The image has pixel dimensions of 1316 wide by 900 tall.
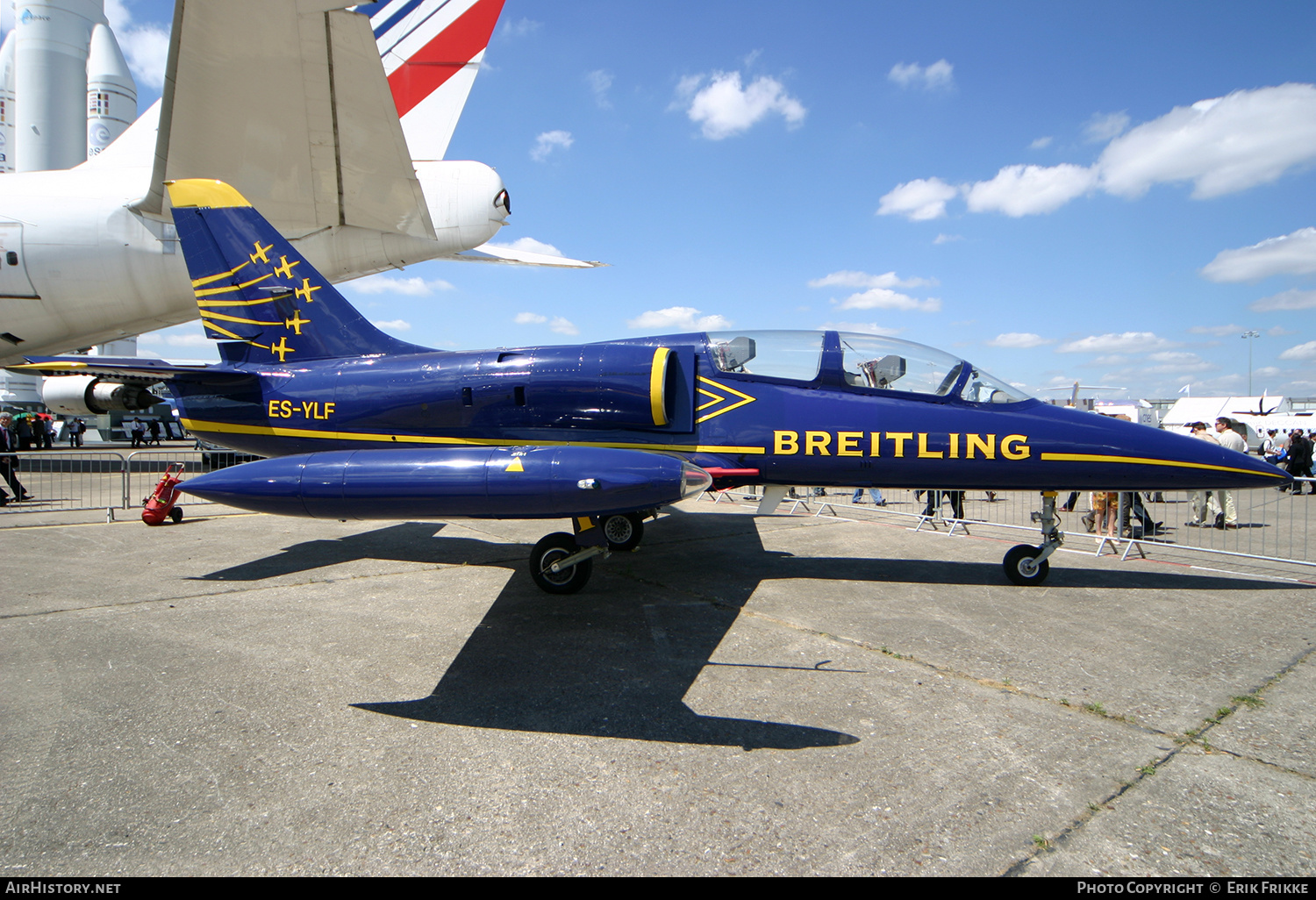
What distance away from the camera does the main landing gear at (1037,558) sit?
19.2 feet

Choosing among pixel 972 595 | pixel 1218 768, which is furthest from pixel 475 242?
pixel 1218 768

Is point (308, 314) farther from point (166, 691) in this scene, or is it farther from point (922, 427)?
point (922, 427)

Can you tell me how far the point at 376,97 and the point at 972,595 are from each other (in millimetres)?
10405

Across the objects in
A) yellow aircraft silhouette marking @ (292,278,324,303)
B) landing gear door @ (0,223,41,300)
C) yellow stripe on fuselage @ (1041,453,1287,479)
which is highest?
landing gear door @ (0,223,41,300)

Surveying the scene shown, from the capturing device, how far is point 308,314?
6.89m

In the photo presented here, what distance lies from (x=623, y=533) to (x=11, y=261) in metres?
13.6

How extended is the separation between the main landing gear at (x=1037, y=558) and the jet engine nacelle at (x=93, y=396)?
62.7ft

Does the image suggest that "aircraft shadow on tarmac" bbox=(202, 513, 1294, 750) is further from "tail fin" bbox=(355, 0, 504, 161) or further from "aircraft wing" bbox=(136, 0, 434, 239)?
"tail fin" bbox=(355, 0, 504, 161)

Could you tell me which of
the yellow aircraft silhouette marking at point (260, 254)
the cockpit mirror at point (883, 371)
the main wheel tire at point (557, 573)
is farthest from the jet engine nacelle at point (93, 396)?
the cockpit mirror at point (883, 371)

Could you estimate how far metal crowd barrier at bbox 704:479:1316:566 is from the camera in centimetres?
792

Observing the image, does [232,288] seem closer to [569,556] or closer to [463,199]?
[569,556]

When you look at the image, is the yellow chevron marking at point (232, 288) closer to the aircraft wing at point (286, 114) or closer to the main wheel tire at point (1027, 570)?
the aircraft wing at point (286, 114)

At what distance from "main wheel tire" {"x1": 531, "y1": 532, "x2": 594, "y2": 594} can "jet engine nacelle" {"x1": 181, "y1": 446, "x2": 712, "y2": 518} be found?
61.4 inches

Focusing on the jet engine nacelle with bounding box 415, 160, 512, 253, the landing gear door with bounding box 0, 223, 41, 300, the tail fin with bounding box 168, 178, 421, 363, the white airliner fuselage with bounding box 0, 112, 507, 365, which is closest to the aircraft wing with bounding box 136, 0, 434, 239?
the white airliner fuselage with bounding box 0, 112, 507, 365
